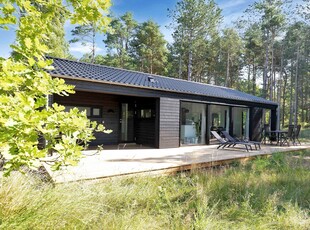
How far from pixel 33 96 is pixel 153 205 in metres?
2.52

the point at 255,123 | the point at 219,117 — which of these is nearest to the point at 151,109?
the point at 219,117

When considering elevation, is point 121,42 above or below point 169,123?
above

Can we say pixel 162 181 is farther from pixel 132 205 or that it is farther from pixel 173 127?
pixel 173 127

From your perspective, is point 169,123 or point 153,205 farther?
point 169,123

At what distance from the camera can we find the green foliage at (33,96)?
1.34 metres

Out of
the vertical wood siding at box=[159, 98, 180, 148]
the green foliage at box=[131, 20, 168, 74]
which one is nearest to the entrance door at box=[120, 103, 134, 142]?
the vertical wood siding at box=[159, 98, 180, 148]

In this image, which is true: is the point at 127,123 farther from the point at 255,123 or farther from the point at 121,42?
the point at 121,42

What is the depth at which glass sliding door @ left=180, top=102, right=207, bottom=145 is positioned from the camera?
9.60 m

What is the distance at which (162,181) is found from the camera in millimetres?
4578

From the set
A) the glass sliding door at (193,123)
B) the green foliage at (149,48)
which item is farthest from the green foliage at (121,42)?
the glass sliding door at (193,123)

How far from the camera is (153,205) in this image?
3393 millimetres

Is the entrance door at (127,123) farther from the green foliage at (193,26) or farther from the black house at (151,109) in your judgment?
the green foliage at (193,26)

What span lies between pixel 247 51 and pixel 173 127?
832 inches

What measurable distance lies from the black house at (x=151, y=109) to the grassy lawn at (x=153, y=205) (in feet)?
13.4
